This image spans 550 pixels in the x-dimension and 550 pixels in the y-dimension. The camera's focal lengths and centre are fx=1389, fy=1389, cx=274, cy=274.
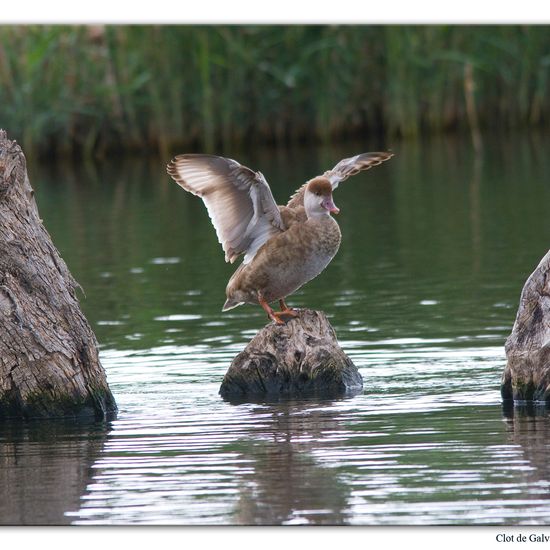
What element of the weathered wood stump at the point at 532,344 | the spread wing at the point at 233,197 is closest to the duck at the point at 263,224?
the spread wing at the point at 233,197

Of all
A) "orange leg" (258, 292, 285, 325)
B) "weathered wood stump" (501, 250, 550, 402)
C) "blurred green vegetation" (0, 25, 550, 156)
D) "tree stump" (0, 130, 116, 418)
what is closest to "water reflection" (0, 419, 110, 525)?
"tree stump" (0, 130, 116, 418)

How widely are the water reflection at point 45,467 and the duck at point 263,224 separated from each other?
1336mm

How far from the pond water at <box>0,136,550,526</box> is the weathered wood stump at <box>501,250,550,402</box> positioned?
0.20 m

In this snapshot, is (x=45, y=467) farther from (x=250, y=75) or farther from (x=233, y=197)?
(x=250, y=75)

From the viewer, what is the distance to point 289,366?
7980 millimetres

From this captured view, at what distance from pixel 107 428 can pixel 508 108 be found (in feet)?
51.8

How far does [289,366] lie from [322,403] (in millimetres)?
416

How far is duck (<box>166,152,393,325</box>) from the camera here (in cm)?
775

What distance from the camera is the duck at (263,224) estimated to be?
7746 millimetres

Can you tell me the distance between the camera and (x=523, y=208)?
16125 millimetres

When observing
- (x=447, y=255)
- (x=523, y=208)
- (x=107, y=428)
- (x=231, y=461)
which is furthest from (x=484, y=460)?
(x=523, y=208)

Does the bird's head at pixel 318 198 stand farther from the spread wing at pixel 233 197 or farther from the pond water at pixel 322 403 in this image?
the pond water at pixel 322 403

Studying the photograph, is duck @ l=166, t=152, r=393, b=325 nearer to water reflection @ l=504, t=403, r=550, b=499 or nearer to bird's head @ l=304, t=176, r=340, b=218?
bird's head @ l=304, t=176, r=340, b=218
